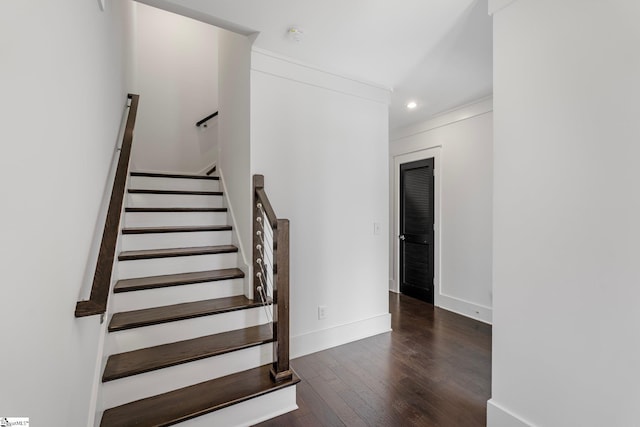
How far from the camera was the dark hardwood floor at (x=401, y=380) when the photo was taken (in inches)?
72.9

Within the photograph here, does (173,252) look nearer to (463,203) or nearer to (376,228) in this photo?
(376,228)

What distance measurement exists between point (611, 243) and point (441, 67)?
2189 millimetres

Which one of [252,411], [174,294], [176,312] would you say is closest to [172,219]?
[174,294]

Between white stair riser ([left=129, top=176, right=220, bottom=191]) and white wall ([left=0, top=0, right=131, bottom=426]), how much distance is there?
6.05 ft

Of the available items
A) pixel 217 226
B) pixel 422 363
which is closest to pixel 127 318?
pixel 217 226

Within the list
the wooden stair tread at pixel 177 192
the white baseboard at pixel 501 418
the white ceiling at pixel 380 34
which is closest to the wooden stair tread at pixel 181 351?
the white baseboard at pixel 501 418

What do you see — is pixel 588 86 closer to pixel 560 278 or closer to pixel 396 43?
pixel 560 278

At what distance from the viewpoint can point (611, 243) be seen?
1.32 meters

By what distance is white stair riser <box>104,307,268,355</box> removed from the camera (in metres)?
1.87

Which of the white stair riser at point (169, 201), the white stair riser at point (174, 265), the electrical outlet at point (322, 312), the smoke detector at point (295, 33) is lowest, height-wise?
the electrical outlet at point (322, 312)

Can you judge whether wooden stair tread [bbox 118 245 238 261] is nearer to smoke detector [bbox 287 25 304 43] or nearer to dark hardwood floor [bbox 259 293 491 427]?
dark hardwood floor [bbox 259 293 491 427]

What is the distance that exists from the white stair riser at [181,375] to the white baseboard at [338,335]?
0.53 m

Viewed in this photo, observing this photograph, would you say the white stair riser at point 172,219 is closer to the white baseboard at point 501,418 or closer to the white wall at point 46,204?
the white wall at point 46,204

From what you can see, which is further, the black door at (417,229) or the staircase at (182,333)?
the black door at (417,229)
